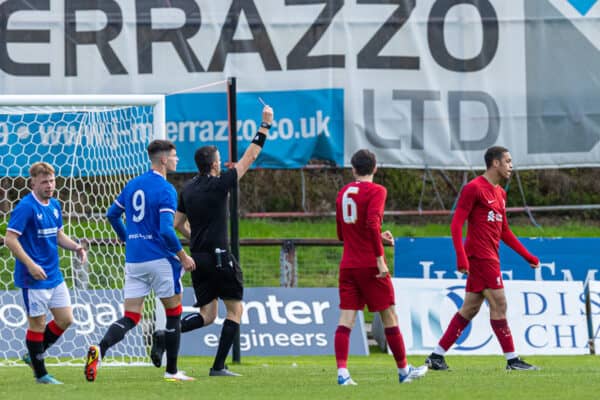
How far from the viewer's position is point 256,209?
68.9 feet

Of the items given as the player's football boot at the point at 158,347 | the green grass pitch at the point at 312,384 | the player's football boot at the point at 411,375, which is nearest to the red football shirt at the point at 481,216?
the green grass pitch at the point at 312,384

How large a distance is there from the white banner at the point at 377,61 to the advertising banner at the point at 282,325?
8.40ft

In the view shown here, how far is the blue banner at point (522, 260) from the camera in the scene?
48.9ft

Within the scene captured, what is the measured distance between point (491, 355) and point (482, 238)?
3.52m

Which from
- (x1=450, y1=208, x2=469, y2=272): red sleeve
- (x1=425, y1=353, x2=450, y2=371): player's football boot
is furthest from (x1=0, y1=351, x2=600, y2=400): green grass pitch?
(x1=450, y1=208, x2=469, y2=272): red sleeve

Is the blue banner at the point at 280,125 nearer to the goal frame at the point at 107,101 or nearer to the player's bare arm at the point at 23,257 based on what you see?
the goal frame at the point at 107,101

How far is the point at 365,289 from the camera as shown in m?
8.91

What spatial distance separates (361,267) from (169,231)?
5.19 ft

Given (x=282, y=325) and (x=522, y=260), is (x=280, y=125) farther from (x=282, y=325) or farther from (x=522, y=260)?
(x=522, y=260)

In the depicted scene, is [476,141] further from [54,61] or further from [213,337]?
[54,61]

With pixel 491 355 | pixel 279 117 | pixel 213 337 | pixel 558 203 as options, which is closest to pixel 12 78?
pixel 279 117

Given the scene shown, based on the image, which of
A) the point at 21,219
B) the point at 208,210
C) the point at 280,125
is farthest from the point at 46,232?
the point at 280,125

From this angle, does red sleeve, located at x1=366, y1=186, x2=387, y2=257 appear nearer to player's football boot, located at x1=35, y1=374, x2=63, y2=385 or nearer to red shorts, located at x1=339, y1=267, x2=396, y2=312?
red shorts, located at x1=339, y1=267, x2=396, y2=312

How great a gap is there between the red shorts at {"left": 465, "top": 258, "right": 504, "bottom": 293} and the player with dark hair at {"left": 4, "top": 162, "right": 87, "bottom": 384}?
369 cm
